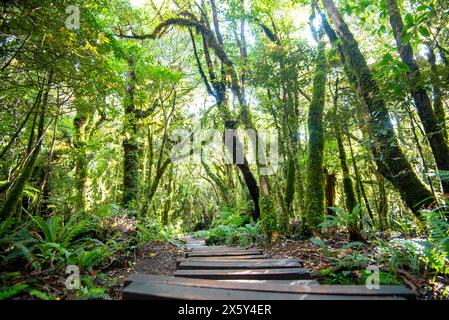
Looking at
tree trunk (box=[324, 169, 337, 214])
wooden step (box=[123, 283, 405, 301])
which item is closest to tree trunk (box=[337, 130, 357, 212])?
tree trunk (box=[324, 169, 337, 214])

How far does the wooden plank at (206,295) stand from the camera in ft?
6.28

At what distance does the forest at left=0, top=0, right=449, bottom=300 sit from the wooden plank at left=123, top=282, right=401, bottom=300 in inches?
22.2

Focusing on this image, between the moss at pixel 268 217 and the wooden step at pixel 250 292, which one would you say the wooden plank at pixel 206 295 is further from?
the moss at pixel 268 217

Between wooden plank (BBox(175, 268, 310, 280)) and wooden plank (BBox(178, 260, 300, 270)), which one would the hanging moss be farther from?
wooden plank (BBox(175, 268, 310, 280))

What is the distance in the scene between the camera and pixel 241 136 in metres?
8.04

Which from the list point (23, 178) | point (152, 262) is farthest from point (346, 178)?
point (23, 178)

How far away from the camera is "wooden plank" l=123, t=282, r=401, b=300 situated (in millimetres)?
1913

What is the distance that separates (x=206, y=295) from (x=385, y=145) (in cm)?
444

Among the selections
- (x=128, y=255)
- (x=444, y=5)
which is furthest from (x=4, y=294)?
(x=444, y=5)

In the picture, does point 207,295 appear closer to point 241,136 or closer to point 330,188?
point 241,136

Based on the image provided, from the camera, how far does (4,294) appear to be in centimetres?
188

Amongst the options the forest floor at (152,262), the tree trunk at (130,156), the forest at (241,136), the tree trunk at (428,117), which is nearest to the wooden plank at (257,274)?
the forest at (241,136)

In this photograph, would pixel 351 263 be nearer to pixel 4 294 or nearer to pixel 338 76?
pixel 4 294
